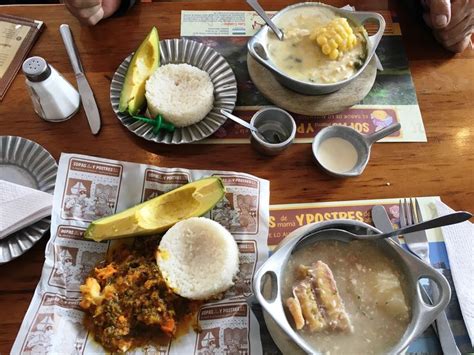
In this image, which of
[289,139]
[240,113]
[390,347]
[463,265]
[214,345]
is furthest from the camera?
[240,113]

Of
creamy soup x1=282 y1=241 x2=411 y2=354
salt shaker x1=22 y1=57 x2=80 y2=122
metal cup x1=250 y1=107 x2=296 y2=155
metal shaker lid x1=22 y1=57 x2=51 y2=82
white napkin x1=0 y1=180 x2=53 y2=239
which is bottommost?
creamy soup x1=282 y1=241 x2=411 y2=354

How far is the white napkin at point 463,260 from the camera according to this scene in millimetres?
1238

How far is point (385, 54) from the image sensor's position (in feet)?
5.65

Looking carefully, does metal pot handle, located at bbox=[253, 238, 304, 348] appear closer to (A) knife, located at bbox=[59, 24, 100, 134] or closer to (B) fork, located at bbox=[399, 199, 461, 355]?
(B) fork, located at bbox=[399, 199, 461, 355]

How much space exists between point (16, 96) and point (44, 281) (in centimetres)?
69

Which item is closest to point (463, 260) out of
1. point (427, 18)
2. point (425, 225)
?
point (425, 225)

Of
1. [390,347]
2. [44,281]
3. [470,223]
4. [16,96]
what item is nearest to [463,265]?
[470,223]

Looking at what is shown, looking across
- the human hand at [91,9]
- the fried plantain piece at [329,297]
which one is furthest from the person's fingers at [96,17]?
the fried plantain piece at [329,297]

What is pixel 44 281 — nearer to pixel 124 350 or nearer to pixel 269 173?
pixel 124 350

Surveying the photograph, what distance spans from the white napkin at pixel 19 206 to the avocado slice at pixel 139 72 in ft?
1.28

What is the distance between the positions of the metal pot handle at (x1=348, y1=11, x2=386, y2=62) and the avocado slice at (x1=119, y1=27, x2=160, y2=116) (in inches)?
28.6

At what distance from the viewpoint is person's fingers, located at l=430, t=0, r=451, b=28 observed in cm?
166

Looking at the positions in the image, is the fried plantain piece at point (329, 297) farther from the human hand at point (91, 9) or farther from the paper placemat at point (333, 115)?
the human hand at point (91, 9)

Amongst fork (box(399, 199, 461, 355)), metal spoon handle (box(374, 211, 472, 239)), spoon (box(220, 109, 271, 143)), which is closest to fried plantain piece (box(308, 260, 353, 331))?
metal spoon handle (box(374, 211, 472, 239))
